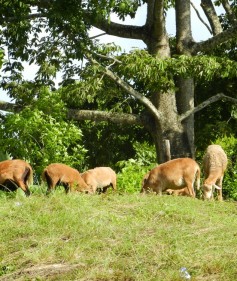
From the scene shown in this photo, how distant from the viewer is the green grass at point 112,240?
9281mm

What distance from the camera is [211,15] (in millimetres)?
25156

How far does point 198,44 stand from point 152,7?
1793 millimetres

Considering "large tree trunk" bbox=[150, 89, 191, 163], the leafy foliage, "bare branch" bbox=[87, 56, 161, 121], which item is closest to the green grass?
the leafy foliage

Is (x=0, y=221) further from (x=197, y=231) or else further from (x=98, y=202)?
(x=197, y=231)

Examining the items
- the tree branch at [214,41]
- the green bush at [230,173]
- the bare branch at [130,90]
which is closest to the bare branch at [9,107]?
the bare branch at [130,90]

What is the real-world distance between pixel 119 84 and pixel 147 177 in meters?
6.33

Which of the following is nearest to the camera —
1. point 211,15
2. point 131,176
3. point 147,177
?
point 147,177

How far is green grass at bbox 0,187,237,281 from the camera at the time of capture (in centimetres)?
928

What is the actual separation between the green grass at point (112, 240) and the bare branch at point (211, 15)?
42.2ft

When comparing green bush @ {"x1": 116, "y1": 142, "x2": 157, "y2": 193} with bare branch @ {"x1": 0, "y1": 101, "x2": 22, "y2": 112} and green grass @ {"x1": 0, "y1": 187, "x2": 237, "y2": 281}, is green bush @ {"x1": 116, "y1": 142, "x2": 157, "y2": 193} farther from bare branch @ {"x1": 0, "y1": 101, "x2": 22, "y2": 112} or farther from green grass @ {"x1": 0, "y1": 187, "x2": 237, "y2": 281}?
green grass @ {"x1": 0, "y1": 187, "x2": 237, "y2": 281}

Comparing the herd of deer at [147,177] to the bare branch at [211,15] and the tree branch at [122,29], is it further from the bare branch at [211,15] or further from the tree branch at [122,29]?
the bare branch at [211,15]

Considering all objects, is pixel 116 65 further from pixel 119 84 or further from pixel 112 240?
pixel 112 240

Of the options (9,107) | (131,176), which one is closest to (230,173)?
(131,176)

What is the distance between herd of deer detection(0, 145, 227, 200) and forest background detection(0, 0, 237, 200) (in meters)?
2.89
